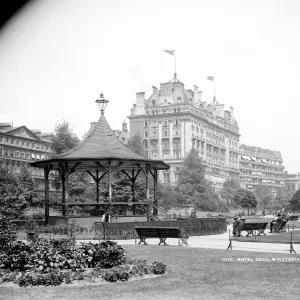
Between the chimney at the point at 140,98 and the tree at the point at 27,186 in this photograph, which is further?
the chimney at the point at 140,98

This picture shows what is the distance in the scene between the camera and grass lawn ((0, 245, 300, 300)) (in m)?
10.9

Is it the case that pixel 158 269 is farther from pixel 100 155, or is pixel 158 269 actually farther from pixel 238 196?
pixel 238 196

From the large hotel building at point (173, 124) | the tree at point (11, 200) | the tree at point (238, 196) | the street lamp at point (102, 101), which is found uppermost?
the large hotel building at point (173, 124)

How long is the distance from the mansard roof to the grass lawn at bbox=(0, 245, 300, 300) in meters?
16.0

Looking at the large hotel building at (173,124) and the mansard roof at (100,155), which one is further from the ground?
the large hotel building at (173,124)

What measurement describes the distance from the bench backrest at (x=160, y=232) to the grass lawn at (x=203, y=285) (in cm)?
574

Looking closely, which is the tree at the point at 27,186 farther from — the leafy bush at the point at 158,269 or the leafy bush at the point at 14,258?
the leafy bush at the point at 158,269

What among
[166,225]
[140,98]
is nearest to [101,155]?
[166,225]

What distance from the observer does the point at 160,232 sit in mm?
22500

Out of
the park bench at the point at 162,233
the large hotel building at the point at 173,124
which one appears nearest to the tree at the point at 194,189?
the large hotel building at the point at 173,124

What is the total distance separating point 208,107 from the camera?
130625mm

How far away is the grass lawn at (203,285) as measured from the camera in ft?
35.9

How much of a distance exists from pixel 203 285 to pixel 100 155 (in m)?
20.7

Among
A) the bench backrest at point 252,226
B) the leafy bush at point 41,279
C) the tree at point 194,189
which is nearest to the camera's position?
the leafy bush at point 41,279
